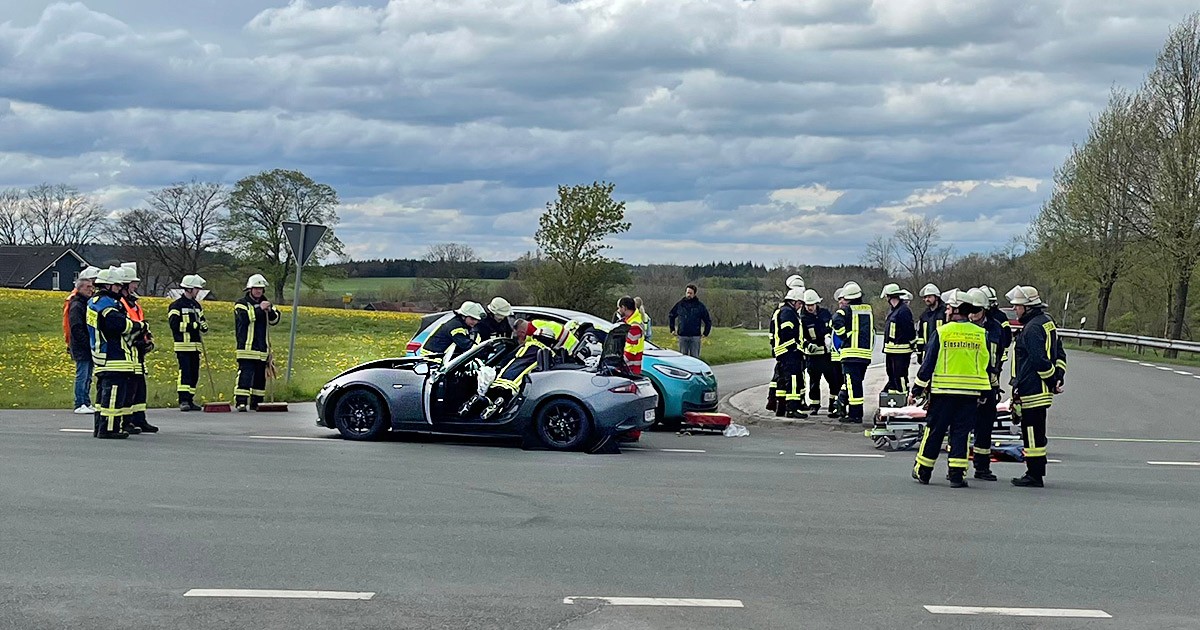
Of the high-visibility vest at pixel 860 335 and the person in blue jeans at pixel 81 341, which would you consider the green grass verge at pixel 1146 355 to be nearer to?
the high-visibility vest at pixel 860 335

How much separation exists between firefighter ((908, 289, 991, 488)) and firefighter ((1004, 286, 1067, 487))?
536 millimetres

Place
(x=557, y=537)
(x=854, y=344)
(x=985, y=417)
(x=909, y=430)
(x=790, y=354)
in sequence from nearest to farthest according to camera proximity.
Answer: (x=557, y=537) → (x=985, y=417) → (x=909, y=430) → (x=854, y=344) → (x=790, y=354)

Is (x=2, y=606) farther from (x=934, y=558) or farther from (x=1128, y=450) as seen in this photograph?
(x=1128, y=450)

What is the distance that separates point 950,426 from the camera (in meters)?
12.0

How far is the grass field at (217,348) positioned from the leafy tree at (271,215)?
1361cm

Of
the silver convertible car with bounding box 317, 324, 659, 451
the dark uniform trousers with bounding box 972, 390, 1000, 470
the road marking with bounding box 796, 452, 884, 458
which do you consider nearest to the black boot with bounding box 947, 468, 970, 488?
the dark uniform trousers with bounding box 972, 390, 1000, 470

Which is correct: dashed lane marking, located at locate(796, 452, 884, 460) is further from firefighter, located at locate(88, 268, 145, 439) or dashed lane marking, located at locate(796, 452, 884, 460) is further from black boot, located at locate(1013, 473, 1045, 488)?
firefighter, located at locate(88, 268, 145, 439)

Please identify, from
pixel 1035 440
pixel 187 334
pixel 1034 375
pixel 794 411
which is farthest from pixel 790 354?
pixel 187 334

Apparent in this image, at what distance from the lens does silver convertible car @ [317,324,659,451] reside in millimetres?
13883

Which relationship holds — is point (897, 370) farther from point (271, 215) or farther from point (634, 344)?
point (271, 215)

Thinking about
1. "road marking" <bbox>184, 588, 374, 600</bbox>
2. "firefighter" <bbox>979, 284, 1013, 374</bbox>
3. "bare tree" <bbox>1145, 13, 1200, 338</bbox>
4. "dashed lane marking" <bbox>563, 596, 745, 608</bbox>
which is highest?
"bare tree" <bbox>1145, 13, 1200, 338</bbox>

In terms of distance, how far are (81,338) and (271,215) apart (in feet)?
184

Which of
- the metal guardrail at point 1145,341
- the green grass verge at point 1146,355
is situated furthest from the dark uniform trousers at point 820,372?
the metal guardrail at point 1145,341

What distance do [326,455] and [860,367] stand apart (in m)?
8.28
